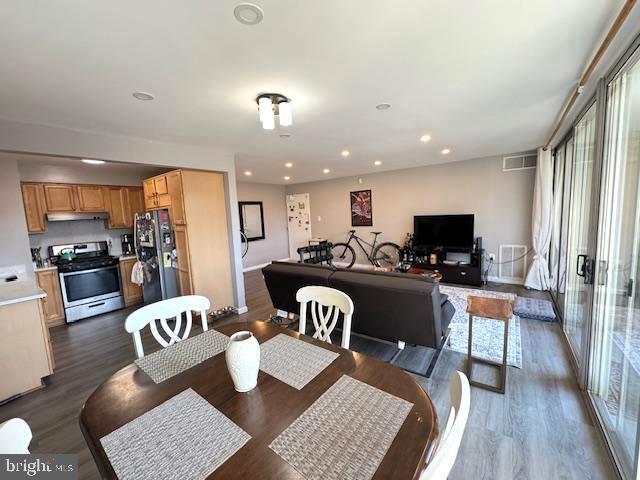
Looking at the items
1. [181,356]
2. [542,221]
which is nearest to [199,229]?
[181,356]

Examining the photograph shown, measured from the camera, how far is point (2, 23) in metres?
1.23

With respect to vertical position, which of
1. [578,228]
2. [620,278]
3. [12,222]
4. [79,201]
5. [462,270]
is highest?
[79,201]

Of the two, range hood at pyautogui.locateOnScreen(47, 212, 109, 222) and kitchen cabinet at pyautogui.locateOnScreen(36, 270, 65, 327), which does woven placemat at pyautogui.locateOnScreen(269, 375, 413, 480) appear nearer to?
kitchen cabinet at pyautogui.locateOnScreen(36, 270, 65, 327)

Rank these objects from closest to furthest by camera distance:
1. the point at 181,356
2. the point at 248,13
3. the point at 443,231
Answer: the point at 248,13 < the point at 181,356 < the point at 443,231

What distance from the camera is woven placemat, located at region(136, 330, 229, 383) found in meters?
1.25

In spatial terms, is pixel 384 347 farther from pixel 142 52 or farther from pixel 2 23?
pixel 2 23

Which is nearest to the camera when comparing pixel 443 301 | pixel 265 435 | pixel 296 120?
pixel 265 435

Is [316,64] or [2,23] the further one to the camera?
[316,64]

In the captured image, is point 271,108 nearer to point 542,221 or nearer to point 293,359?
point 293,359

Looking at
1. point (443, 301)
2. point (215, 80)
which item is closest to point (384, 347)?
point (443, 301)

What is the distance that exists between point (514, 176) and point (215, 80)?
16.9 feet

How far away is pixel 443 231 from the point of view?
532 centimetres

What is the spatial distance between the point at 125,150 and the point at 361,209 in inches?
199

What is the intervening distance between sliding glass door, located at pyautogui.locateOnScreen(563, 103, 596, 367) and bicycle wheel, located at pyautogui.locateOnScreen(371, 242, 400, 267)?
11.0 ft
